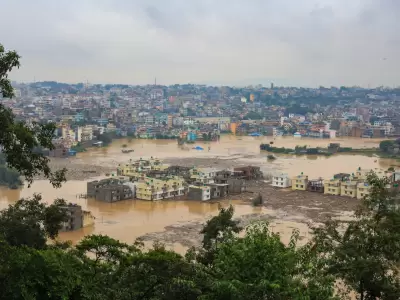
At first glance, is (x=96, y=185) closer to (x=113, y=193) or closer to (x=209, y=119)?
(x=113, y=193)

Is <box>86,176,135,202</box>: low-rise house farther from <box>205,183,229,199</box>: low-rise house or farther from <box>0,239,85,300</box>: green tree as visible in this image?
<box>0,239,85,300</box>: green tree

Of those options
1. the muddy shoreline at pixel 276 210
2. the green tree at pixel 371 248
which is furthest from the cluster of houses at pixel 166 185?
the green tree at pixel 371 248

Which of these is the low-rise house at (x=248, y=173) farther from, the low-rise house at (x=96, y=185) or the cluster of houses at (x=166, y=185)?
the low-rise house at (x=96, y=185)

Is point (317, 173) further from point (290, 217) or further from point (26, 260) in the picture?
point (26, 260)

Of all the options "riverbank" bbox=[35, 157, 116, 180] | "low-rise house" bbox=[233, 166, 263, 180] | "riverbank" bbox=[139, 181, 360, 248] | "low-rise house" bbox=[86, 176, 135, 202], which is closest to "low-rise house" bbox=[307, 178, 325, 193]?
"riverbank" bbox=[139, 181, 360, 248]

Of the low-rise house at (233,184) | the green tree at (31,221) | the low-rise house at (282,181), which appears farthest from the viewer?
the low-rise house at (282,181)
